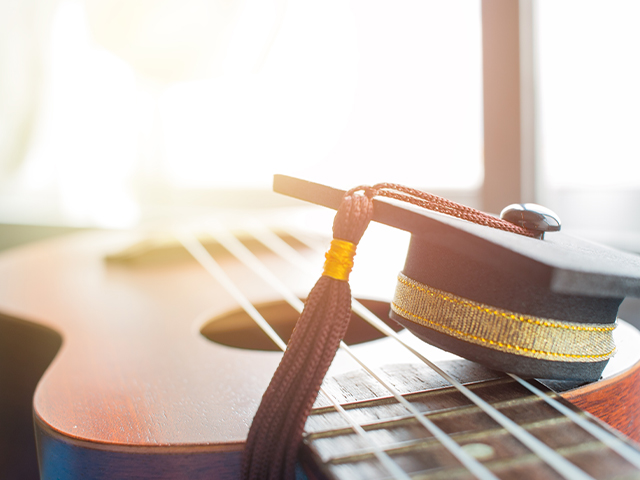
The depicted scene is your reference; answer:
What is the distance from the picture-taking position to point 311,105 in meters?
1.85

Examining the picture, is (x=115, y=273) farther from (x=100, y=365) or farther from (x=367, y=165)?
(x=367, y=165)

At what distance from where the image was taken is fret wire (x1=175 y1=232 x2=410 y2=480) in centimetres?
27

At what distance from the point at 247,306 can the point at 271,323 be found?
14 centimetres

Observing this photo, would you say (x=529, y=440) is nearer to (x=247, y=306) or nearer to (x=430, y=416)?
(x=430, y=416)

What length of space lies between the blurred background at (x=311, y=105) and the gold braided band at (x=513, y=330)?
0.61ft

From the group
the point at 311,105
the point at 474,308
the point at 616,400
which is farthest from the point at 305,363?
the point at 311,105

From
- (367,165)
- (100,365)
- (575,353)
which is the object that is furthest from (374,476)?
(367,165)

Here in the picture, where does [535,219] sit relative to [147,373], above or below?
above

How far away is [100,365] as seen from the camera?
48 centimetres

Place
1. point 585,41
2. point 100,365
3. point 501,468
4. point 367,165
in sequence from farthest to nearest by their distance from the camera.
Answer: point 367,165 < point 585,41 < point 100,365 < point 501,468

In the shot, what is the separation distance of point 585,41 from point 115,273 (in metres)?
1.02

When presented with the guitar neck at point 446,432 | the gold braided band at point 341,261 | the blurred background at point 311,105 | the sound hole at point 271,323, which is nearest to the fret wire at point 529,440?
the guitar neck at point 446,432

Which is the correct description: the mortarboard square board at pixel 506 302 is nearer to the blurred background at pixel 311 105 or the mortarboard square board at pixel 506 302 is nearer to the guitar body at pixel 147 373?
the guitar body at pixel 147 373

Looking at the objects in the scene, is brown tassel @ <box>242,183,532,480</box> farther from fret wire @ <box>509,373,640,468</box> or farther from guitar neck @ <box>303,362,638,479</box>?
fret wire @ <box>509,373,640,468</box>
